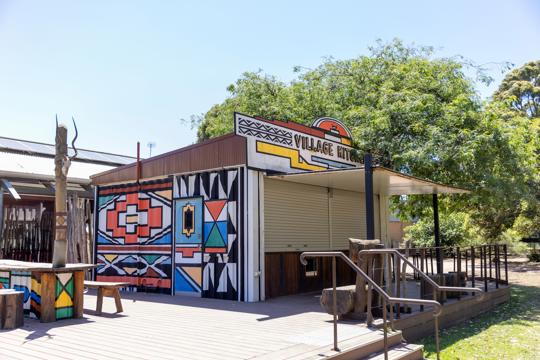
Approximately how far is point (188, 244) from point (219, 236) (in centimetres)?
98

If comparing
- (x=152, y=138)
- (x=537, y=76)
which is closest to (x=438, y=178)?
(x=152, y=138)

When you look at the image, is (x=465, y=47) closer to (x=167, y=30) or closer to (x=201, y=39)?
(x=201, y=39)

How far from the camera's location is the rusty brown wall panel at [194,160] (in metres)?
9.71

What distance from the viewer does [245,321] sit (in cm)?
716

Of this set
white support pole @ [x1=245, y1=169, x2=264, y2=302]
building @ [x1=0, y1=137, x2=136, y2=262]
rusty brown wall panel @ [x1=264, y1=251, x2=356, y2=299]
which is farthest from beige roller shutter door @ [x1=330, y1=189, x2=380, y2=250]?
building @ [x1=0, y1=137, x2=136, y2=262]

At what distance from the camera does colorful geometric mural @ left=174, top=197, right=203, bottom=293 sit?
10.4 m

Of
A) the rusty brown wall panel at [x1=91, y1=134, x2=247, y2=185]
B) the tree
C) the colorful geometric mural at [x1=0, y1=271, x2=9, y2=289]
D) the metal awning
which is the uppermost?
the tree

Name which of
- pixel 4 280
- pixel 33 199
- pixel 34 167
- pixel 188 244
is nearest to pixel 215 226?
pixel 188 244

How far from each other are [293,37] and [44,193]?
8798mm

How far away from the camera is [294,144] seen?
10656mm

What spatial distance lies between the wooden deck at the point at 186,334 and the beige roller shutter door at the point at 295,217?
1.98m

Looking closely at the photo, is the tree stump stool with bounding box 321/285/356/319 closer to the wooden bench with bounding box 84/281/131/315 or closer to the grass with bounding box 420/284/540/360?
the grass with bounding box 420/284/540/360

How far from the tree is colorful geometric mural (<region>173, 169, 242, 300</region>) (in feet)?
79.2

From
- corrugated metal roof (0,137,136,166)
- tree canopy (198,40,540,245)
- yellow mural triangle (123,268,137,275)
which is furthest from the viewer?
corrugated metal roof (0,137,136,166)
